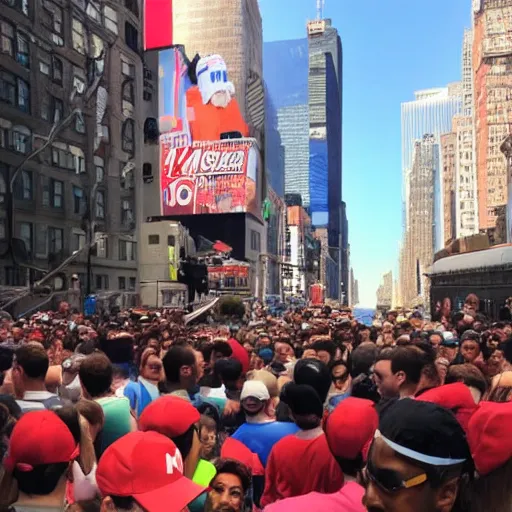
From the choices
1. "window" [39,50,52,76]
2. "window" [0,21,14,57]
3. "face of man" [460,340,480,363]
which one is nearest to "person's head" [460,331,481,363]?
"face of man" [460,340,480,363]

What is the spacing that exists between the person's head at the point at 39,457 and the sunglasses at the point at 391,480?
185 cm

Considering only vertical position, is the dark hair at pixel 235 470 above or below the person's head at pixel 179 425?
below

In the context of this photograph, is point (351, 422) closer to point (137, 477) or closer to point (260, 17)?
point (137, 477)

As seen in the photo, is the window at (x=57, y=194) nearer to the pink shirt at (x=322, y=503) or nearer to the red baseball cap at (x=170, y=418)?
the red baseball cap at (x=170, y=418)

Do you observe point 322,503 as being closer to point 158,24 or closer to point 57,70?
point 57,70

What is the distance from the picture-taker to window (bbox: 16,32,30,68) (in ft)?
108

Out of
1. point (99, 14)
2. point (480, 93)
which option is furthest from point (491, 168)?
point (99, 14)

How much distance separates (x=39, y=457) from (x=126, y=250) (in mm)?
44189

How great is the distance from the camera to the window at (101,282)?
139 ft

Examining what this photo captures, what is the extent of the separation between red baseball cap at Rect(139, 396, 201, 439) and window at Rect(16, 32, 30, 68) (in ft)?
109

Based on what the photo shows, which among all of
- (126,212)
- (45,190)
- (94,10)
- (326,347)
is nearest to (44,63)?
(45,190)

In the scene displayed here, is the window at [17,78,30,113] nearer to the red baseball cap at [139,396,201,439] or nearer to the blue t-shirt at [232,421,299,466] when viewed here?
the blue t-shirt at [232,421,299,466]

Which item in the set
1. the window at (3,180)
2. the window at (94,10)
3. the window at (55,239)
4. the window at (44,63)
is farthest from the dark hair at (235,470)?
the window at (94,10)

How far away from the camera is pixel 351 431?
11.6 ft
